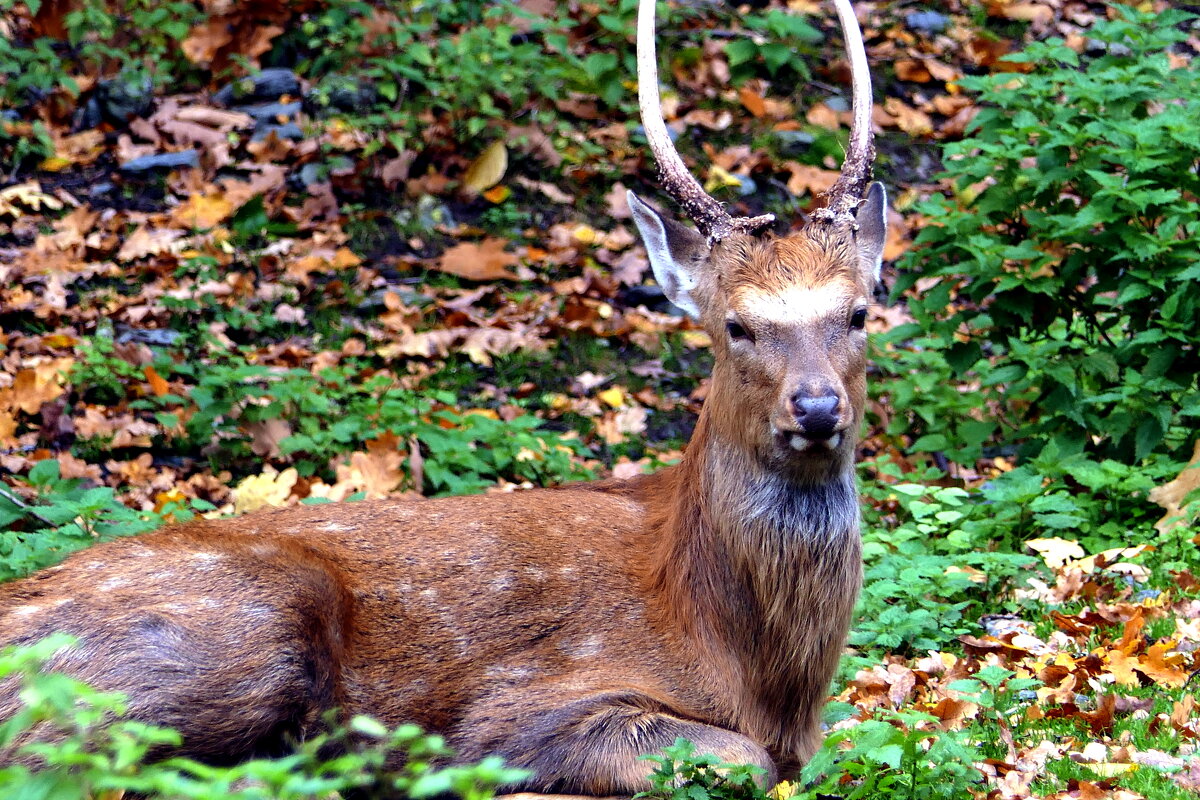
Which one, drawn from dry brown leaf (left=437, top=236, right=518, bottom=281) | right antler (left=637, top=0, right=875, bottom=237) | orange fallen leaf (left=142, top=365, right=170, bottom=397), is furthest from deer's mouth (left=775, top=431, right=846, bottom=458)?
dry brown leaf (left=437, top=236, right=518, bottom=281)

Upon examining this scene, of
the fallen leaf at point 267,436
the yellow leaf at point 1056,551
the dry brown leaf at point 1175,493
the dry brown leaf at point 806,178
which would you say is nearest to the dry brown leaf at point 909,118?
the dry brown leaf at point 806,178

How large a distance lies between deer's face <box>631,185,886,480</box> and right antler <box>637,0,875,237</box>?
7 cm

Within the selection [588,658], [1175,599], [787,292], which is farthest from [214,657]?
[1175,599]

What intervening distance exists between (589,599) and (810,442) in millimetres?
1088

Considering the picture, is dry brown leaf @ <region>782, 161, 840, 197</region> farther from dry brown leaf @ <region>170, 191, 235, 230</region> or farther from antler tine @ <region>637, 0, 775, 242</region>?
antler tine @ <region>637, 0, 775, 242</region>

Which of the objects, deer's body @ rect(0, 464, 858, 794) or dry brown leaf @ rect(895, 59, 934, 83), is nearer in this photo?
deer's body @ rect(0, 464, 858, 794)

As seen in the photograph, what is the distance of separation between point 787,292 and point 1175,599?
2.35 meters

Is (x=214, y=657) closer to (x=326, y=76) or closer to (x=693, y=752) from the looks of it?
(x=693, y=752)

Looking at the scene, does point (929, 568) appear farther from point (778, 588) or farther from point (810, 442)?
point (810, 442)

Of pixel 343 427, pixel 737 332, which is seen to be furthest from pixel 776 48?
pixel 737 332

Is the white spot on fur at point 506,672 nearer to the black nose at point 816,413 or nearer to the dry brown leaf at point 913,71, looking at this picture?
the black nose at point 816,413

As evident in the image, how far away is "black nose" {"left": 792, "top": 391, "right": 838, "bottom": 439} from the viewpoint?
14.8ft

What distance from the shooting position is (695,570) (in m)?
5.05

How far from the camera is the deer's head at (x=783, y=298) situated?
4.68m
